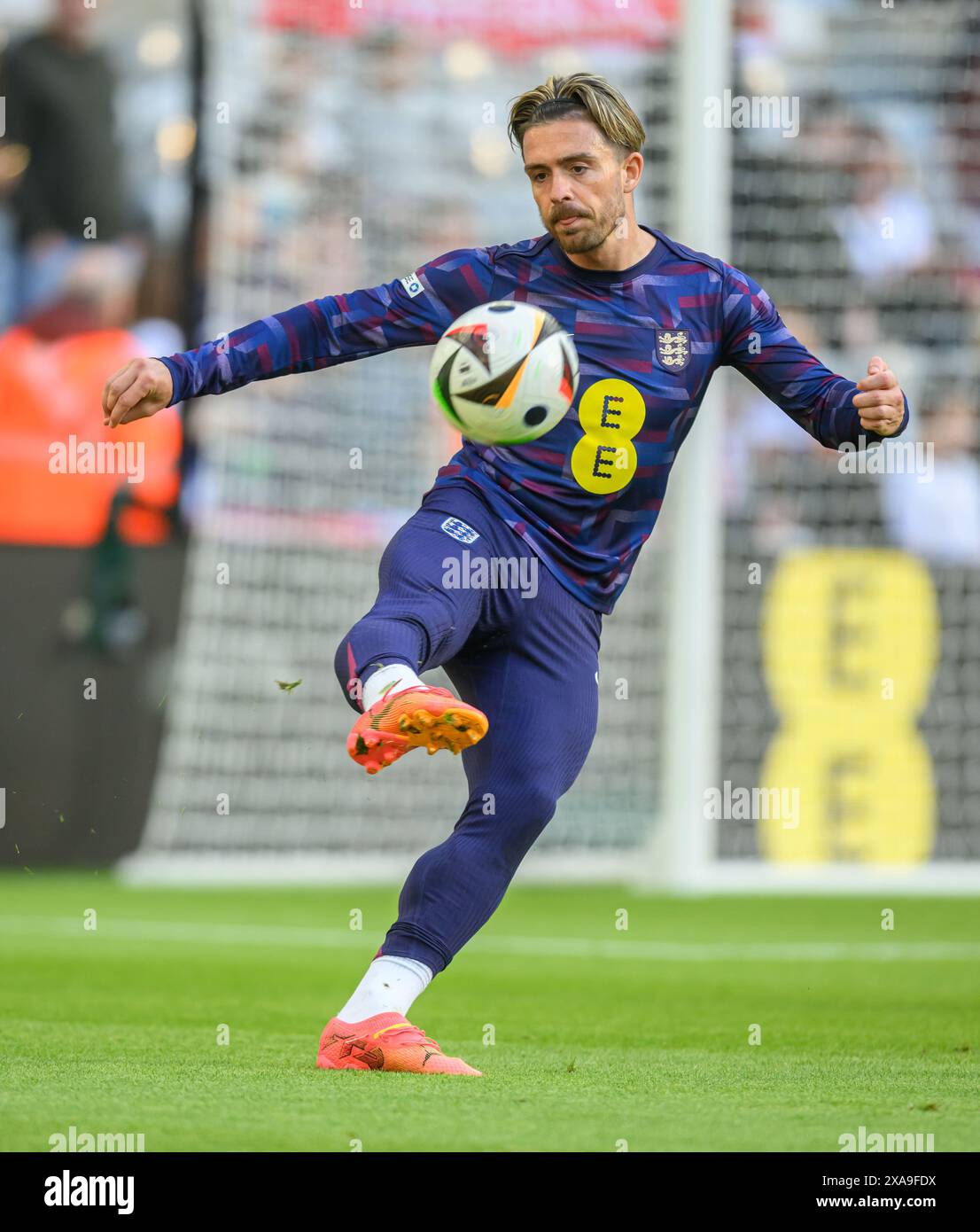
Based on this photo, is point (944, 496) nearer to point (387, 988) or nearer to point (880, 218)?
point (880, 218)

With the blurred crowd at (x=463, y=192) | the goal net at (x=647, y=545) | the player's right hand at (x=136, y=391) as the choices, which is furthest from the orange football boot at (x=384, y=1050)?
the blurred crowd at (x=463, y=192)

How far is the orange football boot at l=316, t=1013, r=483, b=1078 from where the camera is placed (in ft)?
13.8

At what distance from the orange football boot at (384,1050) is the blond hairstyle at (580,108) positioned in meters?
1.98

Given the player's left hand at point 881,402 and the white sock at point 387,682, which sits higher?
the player's left hand at point 881,402

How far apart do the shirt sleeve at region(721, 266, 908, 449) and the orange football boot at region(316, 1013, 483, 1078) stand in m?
1.63

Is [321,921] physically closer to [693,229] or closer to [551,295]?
[693,229]

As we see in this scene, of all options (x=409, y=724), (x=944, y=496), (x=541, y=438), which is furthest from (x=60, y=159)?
(x=409, y=724)

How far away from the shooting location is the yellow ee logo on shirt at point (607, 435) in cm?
458

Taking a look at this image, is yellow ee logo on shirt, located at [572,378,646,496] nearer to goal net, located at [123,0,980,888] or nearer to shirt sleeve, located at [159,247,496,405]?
shirt sleeve, located at [159,247,496,405]

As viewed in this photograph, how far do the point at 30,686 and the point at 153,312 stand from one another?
2.34 meters

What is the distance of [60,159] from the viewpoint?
38.1ft

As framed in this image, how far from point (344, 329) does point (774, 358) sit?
1.00 meters

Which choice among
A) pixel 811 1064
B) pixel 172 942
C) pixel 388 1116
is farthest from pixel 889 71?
pixel 388 1116

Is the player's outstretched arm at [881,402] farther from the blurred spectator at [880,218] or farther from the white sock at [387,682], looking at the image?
the blurred spectator at [880,218]
